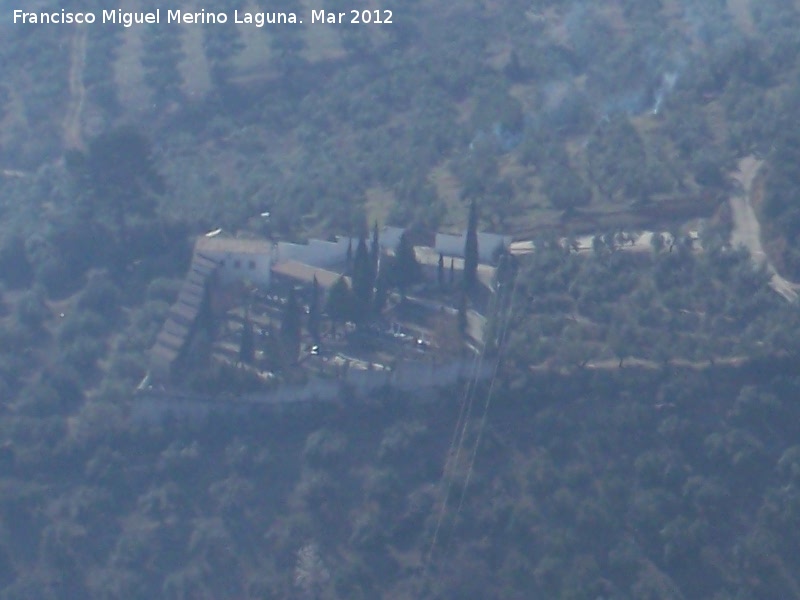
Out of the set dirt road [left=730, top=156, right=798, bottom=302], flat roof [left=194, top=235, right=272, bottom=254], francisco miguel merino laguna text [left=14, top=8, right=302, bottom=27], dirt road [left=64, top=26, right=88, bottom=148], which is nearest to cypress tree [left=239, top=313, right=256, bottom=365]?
flat roof [left=194, top=235, right=272, bottom=254]

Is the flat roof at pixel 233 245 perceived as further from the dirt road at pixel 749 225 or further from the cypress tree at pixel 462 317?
the dirt road at pixel 749 225

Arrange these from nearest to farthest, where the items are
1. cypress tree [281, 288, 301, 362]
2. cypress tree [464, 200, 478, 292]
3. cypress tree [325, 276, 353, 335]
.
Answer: cypress tree [281, 288, 301, 362] → cypress tree [325, 276, 353, 335] → cypress tree [464, 200, 478, 292]

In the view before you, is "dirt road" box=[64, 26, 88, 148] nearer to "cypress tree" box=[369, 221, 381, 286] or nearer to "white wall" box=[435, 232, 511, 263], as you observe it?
"cypress tree" box=[369, 221, 381, 286]

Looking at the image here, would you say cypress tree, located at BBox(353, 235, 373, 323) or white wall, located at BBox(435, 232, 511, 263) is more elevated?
white wall, located at BBox(435, 232, 511, 263)

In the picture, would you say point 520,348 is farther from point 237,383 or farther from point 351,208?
point 351,208

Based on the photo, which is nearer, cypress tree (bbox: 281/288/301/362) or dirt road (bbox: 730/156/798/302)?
cypress tree (bbox: 281/288/301/362)

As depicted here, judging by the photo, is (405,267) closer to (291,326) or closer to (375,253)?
(375,253)

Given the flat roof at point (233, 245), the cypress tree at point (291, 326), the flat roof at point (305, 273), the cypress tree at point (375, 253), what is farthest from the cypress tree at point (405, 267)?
the flat roof at point (233, 245)
